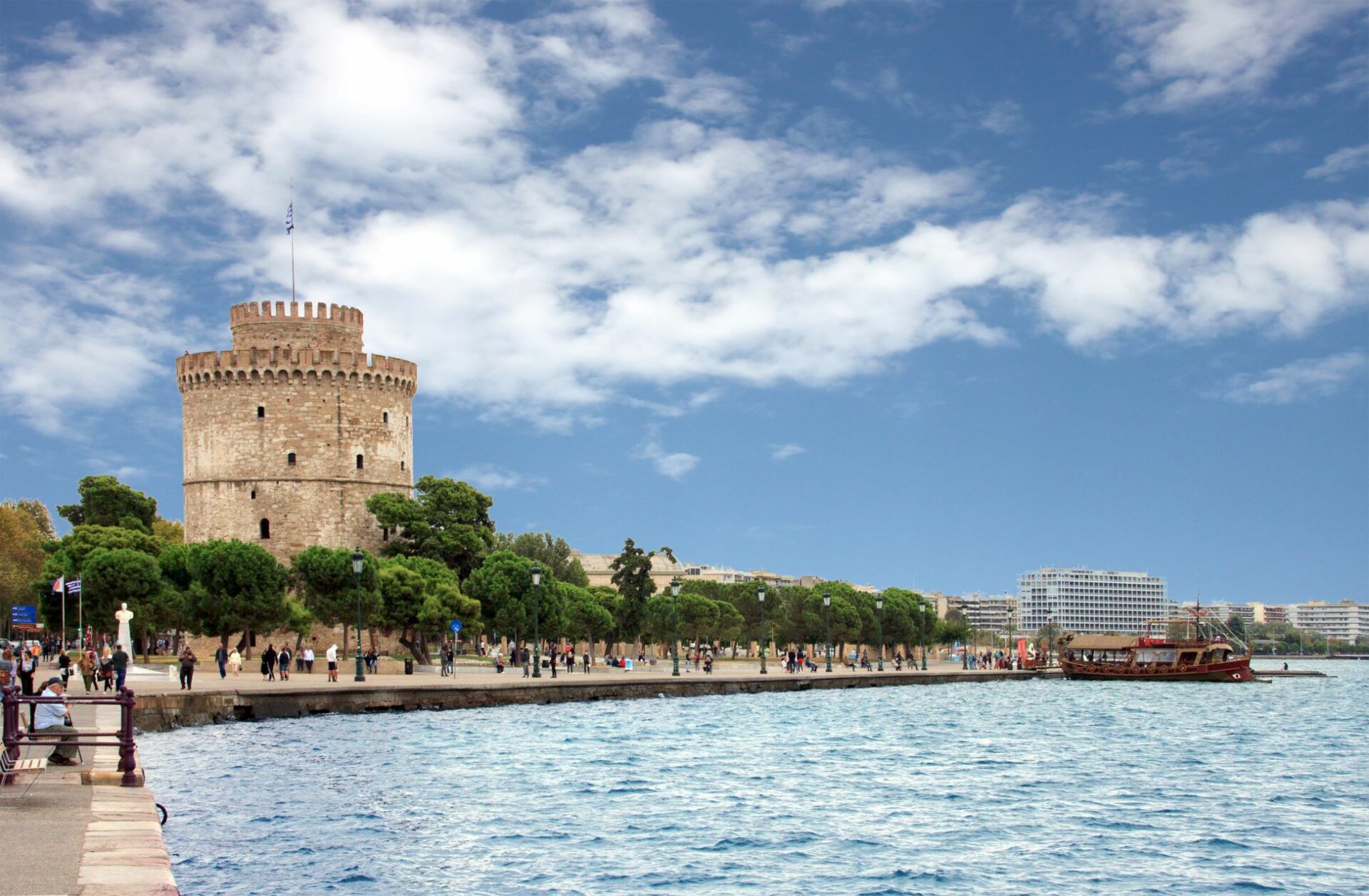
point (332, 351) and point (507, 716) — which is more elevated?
point (332, 351)

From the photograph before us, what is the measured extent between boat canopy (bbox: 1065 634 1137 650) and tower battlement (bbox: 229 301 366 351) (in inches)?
1547

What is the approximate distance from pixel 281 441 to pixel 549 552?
38900 millimetres

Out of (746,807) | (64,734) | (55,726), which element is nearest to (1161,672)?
(746,807)

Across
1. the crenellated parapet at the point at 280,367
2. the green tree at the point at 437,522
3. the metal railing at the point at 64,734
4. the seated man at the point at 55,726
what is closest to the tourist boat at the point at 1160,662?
the green tree at the point at 437,522

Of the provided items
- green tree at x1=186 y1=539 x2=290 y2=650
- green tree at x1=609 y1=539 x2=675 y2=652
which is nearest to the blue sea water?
green tree at x1=186 y1=539 x2=290 y2=650

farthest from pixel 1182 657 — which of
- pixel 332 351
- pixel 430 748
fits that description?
pixel 430 748

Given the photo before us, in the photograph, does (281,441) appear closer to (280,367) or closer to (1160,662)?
(280,367)

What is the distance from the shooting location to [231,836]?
15672mm

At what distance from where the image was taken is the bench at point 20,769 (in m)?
12.2

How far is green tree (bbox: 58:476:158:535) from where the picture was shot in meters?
64.8

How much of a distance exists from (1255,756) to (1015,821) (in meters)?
12.3

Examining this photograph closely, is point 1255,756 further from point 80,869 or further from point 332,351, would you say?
point 332,351

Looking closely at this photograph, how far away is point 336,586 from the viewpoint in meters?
47.2

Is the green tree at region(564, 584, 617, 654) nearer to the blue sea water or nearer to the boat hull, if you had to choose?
the boat hull
